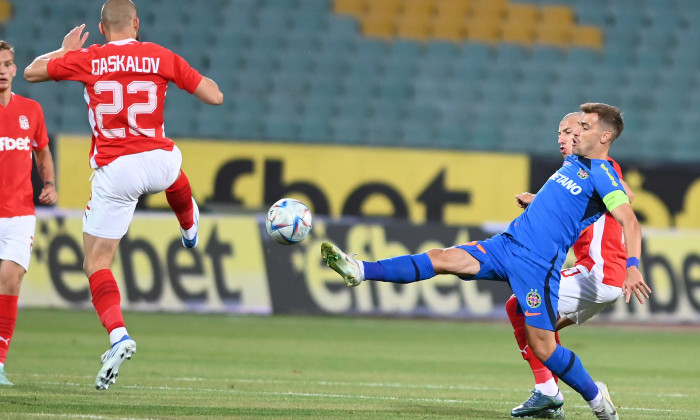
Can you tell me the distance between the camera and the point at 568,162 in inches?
236

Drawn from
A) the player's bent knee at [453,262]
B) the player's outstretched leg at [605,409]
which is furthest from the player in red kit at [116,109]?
the player's outstretched leg at [605,409]

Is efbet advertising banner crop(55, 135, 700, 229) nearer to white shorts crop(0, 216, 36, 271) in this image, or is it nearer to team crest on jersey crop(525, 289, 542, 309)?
white shorts crop(0, 216, 36, 271)

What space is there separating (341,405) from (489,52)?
10529mm

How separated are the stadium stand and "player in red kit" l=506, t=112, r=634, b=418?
7.91 metres

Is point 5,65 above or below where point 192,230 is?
above

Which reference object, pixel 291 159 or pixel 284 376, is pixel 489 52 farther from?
pixel 284 376

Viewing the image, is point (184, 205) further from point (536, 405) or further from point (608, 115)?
point (608, 115)

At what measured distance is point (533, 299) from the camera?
18.7 feet

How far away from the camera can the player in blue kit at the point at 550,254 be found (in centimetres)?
559

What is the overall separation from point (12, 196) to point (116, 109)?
1497 mm

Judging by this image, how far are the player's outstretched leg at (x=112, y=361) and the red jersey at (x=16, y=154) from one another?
1.90 meters

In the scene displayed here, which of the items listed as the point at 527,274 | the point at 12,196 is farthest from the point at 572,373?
the point at 12,196

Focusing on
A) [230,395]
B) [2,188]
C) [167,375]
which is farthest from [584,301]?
[2,188]

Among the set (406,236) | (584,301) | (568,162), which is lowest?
(406,236)
